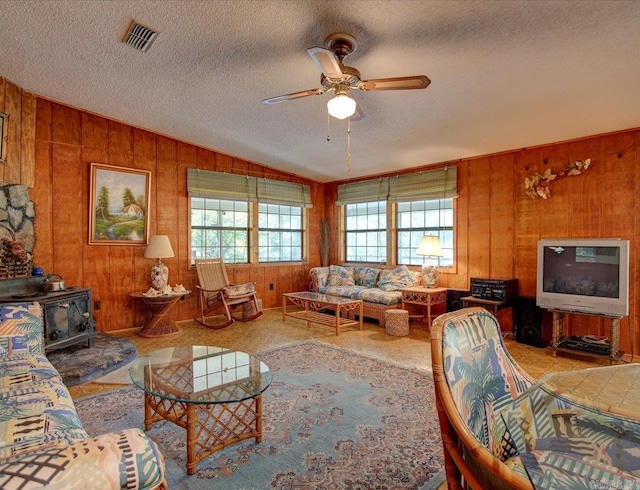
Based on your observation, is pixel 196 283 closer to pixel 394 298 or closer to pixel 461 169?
pixel 394 298

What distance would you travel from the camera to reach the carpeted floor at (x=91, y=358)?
306cm

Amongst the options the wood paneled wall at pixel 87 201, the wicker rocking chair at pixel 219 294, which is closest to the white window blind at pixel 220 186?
the wood paneled wall at pixel 87 201

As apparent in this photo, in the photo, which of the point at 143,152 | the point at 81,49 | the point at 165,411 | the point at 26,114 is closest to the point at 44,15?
the point at 81,49

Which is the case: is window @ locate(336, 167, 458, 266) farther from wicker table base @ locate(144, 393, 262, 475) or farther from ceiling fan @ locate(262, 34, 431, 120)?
wicker table base @ locate(144, 393, 262, 475)

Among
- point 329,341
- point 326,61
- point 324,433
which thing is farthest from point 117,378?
point 326,61

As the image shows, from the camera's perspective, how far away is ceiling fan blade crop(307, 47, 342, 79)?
7.03 feet

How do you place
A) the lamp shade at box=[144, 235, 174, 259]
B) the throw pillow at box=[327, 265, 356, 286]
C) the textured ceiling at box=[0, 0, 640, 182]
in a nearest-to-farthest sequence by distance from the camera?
the textured ceiling at box=[0, 0, 640, 182], the lamp shade at box=[144, 235, 174, 259], the throw pillow at box=[327, 265, 356, 286]

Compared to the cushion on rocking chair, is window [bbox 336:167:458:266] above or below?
above

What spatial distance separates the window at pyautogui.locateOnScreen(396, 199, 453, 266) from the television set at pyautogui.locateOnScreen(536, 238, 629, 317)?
1516mm

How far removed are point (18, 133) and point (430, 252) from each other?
16.0 ft

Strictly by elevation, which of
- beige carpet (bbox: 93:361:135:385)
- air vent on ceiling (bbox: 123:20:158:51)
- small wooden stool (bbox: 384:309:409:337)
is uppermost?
air vent on ceiling (bbox: 123:20:158:51)

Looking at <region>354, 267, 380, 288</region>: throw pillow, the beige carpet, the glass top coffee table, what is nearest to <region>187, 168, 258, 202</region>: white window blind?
<region>354, 267, 380, 288</region>: throw pillow

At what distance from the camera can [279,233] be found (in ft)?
21.4

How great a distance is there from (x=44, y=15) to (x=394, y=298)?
4503 millimetres
